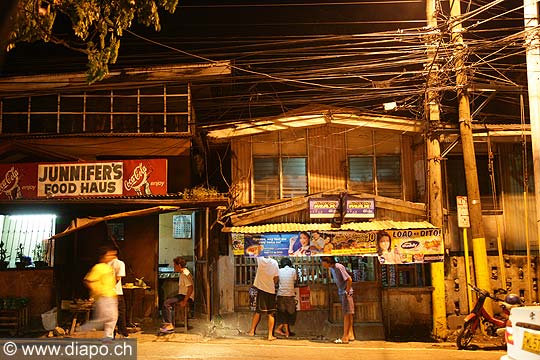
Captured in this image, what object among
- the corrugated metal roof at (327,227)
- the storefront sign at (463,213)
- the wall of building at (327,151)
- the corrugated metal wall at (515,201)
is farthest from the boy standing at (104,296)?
the corrugated metal wall at (515,201)

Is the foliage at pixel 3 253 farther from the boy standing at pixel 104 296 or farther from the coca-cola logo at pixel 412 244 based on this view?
the coca-cola logo at pixel 412 244

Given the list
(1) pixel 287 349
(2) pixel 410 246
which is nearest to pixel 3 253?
(1) pixel 287 349

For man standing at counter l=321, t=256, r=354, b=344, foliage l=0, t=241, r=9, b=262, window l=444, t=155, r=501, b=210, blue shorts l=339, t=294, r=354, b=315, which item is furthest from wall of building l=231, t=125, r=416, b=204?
foliage l=0, t=241, r=9, b=262

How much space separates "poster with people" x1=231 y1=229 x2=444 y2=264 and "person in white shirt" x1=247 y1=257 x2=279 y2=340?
298 mm

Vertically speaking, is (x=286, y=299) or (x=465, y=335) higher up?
(x=286, y=299)

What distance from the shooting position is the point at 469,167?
37.5ft

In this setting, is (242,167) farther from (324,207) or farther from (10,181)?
(10,181)

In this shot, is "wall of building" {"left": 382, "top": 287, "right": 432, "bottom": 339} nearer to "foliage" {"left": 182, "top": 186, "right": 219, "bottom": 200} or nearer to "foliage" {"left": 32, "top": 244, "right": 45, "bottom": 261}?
"foliage" {"left": 182, "top": 186, "right": 219, "bottom": 200}

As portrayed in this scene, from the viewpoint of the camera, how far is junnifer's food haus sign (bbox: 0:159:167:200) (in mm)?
12430

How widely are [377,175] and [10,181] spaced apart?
1002 cm

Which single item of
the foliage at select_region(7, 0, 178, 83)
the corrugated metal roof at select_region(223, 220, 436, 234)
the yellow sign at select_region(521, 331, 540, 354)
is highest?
the foliage at select_region(7, 0, 178, 83)

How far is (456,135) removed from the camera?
12.3 m

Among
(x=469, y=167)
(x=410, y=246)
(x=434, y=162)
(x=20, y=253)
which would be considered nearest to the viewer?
(x=469, y=167)

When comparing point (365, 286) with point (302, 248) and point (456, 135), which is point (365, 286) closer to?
point (302, 248)
